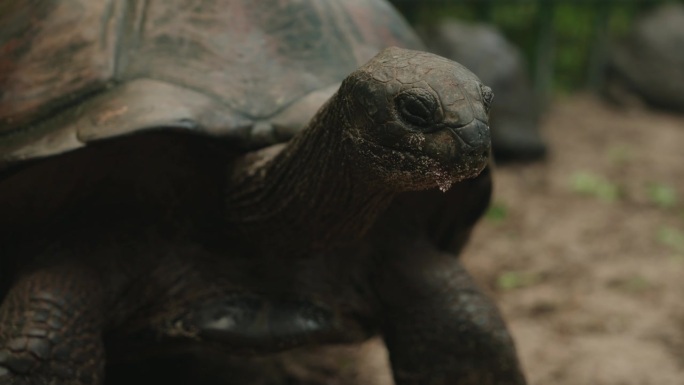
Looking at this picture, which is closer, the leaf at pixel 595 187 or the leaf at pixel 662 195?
the leaf at pixel 662 195

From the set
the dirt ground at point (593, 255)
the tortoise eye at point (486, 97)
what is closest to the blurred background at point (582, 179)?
the dirt ground at point (593, 255)

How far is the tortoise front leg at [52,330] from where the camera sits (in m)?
2.38

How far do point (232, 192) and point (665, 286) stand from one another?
2.96 m

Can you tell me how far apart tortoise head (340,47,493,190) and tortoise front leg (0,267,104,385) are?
1.02 metres

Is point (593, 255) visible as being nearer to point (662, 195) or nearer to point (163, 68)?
point (662, 195)

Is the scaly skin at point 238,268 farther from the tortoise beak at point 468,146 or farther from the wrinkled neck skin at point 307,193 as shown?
the tortoise beak at point 468,146

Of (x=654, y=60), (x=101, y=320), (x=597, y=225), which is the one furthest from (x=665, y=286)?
(x=654, y=60)

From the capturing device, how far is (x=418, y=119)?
6.38 ft

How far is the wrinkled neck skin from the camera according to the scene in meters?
2.24

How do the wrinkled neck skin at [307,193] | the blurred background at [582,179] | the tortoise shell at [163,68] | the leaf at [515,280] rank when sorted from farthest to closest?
the leaf at [515,280]
the blurred background at [582,179]
the tortoise shell at [163,68]
the wrinkled neck skin at [307,193]

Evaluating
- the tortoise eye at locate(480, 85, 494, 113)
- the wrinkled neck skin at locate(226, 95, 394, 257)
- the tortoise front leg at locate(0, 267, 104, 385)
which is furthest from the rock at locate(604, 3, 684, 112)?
the tortoise front leg at locate(0, 267, 104, 385)

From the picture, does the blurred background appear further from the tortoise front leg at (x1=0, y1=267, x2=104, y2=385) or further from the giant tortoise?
the tortoise front leg at (x1=0, y1=267, x2=104, y2=385)

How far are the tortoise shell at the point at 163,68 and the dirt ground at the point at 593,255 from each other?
1739 mm

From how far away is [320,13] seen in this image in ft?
9.77
